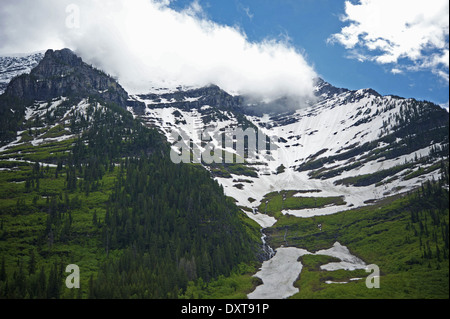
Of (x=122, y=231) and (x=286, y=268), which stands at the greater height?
(x=122, y=231)

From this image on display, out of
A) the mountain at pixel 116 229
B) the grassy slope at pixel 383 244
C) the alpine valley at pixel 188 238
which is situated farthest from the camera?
the mountain at pixel 116 229

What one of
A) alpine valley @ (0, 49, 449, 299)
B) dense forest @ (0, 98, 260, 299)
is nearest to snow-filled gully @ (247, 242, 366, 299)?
alpine valley @ (0, 49, 449, 299)

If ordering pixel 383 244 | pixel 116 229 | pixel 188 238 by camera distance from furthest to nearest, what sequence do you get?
1. pixel 383 244
2. pixel 188 238
3. pixel 116 229

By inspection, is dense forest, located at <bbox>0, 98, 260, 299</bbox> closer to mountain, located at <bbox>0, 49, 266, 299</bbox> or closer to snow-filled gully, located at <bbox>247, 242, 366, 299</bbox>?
mountain, located at <bbox>0, 49, 266, 299</bbox>

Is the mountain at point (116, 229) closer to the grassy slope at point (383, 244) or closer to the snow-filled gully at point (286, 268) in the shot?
the snow-filled gully at point (286, 268)

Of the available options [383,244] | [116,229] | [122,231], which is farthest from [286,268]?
[116,229]

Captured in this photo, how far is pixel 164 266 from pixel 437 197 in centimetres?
10793

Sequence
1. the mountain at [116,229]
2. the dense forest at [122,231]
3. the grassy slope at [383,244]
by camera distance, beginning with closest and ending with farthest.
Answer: the grassy slope at [383,244], the dense forest at [122,231], the mountain at [116,229]

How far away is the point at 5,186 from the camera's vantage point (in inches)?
5413

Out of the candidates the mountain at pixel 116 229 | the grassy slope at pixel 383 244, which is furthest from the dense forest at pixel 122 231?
A: the grassy slope at pixel 383 244

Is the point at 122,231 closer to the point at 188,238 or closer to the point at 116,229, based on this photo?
the point at 116,229

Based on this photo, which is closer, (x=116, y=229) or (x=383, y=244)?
(x=116, y=229)

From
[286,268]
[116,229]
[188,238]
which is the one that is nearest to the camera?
[286,268]

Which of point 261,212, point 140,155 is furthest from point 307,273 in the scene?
point 140,155
